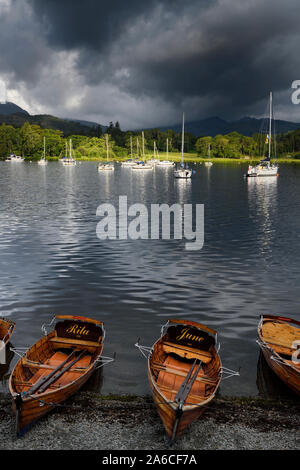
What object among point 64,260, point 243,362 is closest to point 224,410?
point 243,362

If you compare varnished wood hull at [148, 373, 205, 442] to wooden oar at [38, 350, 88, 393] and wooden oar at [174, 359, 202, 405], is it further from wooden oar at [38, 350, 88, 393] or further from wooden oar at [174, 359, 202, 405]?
wooden oar at [38, 350, 88, 393]

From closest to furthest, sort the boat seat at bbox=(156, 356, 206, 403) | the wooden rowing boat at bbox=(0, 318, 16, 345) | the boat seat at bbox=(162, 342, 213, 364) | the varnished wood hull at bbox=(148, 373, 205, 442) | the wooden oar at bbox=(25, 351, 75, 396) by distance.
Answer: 1. the varnished wood hull at bbox=(148, 373, 205, 442)
2. the wooden oar at bbox=(25, 351, 75, 396)
3. the boat seat at bbox=(156, 356, 206, 403)
4. the boat seat at bbox=(162, 342, 213, 364)
5. the wooden rowing boat at bbox=(0, 318, 16, 345)

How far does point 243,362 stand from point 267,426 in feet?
15.9

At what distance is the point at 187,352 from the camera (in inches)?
658

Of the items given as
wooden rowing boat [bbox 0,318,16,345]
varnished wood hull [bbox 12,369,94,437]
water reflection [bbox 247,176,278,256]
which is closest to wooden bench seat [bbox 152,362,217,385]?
varnished wood hull [bbox 12,369,94,437]

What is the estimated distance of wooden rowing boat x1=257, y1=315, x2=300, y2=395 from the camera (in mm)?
15141

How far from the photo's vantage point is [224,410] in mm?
14445

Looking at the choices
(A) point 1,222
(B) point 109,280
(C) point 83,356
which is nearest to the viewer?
(C) point 83,356

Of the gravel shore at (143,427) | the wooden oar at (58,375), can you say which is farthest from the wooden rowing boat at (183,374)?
the wooden oar at (58,375)

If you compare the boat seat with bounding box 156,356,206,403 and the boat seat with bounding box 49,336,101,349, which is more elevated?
the boat seat with bounding box 49,336,101,349

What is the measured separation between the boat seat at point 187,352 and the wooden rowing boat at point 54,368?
3.23m

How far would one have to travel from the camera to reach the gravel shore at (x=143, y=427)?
40.9ft
